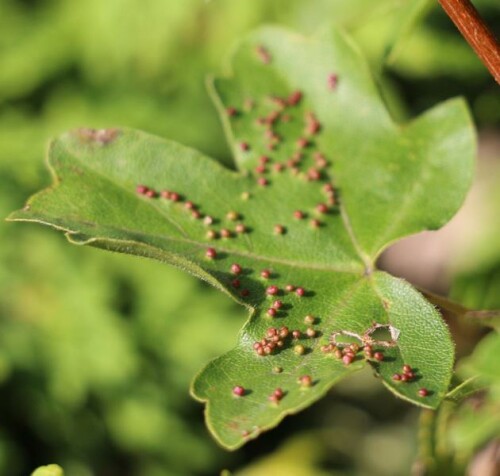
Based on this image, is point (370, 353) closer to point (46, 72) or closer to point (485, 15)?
point (485, 15)

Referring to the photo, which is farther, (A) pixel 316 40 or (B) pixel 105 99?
(B) pixel 105 99

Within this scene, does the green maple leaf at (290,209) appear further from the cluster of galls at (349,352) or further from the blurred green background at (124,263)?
the blurred green background at (124,263)

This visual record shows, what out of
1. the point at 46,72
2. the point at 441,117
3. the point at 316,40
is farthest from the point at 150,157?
the point at 46,72

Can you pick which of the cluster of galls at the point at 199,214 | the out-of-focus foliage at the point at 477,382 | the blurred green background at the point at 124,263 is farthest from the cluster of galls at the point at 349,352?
the blurred green background at the point at 124,263

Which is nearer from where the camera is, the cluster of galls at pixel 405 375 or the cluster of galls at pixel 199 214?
the cluster of galls at pixel 405 375

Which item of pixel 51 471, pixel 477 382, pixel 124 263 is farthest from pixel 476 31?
pixel 124 263

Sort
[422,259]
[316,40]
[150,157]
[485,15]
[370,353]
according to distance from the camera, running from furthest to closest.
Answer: [422,259] → [485,15] → [316,40] → [150,157] → [370,353]
